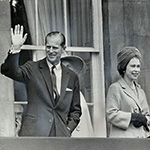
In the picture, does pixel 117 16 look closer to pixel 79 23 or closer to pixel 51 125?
pixel 79 23

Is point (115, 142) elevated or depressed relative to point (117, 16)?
depressed

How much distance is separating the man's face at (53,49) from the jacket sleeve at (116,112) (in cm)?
81

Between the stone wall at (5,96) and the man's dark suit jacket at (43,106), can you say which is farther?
the stone wall at (5,96)

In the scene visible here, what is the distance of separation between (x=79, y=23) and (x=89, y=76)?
Answer: 22.8 inches

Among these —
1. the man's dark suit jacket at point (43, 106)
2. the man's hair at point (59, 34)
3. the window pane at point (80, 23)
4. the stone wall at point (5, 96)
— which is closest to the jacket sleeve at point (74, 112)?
the man's dark suit jacket at point (43, 106)

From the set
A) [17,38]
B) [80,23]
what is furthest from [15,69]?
[80,23]

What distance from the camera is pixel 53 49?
1945 centimetres

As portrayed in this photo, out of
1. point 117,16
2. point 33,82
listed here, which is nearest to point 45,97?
point 33,82

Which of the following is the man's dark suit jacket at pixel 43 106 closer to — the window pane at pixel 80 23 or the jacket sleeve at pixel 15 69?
the jacket sleeve at pixel 15 69

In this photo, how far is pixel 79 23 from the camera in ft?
67.3

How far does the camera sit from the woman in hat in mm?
19906

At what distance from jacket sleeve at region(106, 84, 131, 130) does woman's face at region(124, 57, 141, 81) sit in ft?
0.62

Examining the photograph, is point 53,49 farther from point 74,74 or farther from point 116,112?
point 116,112

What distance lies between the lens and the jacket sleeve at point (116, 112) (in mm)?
19875
